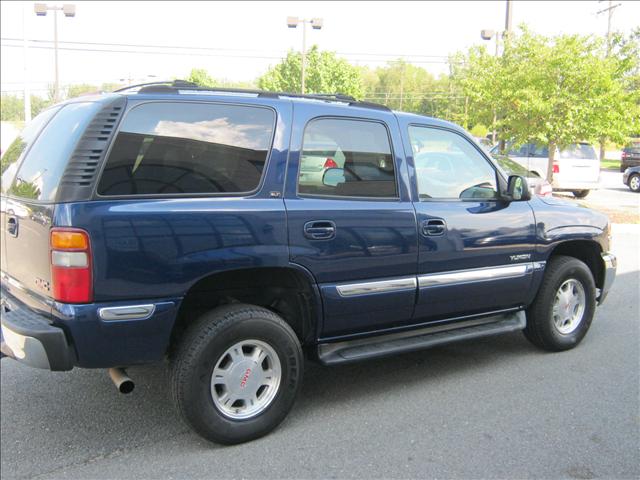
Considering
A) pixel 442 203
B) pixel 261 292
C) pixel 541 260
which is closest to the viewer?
pixel 261 292

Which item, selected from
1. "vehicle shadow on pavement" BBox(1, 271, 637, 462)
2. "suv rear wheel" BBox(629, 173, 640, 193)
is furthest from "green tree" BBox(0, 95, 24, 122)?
"vehicle shadow on pavement" BBox(1, 271, 637, 462)

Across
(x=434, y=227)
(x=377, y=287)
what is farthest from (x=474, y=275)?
(x=377, y=287)

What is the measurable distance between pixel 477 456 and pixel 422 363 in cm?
151

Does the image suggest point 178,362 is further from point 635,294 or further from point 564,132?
point 564,132

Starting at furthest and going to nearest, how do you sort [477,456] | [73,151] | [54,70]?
1. [54,70]
2. [477,456]
3. [73,151]

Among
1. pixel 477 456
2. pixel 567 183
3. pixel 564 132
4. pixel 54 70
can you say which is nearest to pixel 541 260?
pixel 477 456

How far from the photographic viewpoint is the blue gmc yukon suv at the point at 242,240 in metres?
3.04

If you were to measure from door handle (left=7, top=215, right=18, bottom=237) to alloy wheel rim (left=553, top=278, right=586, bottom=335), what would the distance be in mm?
4009

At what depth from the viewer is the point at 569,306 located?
5039 millimetres

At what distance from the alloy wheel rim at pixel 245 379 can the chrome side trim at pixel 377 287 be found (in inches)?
23.5

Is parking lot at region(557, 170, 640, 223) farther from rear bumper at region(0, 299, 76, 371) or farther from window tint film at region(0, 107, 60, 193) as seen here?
rear bumper at region(0, 299, 76, 371)

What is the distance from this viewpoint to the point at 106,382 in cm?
432

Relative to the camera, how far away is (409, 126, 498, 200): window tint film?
4.20 meters

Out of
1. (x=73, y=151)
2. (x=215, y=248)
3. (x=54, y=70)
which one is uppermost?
(x=54, y=70)
